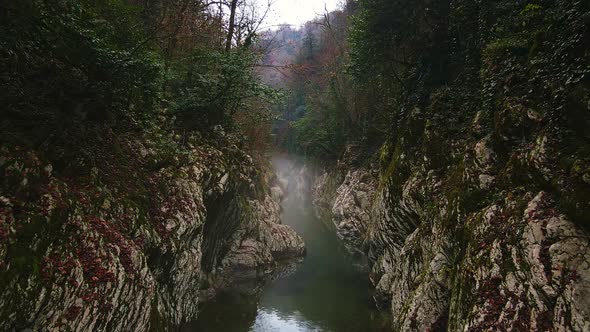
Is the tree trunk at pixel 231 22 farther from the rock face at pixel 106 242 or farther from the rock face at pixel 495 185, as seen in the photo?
the rock face at pixel 495 185

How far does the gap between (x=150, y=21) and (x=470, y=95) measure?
12111 millimetres

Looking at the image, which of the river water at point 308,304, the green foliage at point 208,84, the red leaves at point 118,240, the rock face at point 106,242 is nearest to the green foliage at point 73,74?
the rock face at point 106,242

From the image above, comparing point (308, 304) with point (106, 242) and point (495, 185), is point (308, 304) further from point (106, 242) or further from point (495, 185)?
point (106, 242)

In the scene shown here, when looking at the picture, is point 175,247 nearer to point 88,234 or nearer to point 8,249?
point 88,234

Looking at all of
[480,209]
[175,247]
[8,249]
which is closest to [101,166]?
[175,247]

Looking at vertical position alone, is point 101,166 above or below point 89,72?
below

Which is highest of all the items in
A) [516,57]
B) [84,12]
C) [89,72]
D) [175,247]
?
[516,57]

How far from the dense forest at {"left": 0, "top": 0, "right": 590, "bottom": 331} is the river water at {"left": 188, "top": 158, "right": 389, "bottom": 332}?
67 centimetres

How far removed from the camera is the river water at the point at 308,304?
13547 mm

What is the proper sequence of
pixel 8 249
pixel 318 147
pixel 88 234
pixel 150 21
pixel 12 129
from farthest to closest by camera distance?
1. pixel 318 147
2. pixel 150 21
3. pixel 88 234
4. pixel 12 129
5. pixel 8 249

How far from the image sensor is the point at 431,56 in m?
16.5

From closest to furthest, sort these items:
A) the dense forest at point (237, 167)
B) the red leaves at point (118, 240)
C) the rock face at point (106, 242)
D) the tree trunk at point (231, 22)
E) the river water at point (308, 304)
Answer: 1. the rock face at point (106, 242)
2. the dense forest at point (237, 167)
3. the red leaves at point (118, 240)
4. the river water at point (308, 304)
5. the tree trunk at point (231, 22)

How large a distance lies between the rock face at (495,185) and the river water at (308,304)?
1.27 meters

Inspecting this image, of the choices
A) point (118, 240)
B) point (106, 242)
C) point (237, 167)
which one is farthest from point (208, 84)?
point (106, 242)
